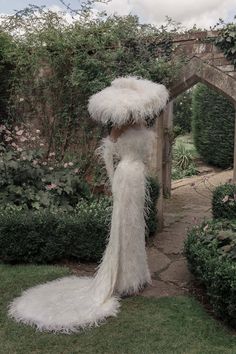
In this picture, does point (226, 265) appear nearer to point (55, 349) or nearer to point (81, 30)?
point (55, 349)

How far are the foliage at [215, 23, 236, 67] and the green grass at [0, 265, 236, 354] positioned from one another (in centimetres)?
328

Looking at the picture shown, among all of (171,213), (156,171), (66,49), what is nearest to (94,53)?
(66,49)

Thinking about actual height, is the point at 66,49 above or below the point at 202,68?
above

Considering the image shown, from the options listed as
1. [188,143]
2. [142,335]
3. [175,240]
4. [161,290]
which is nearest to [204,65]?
[175,240]

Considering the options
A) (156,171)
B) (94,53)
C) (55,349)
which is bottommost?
(55,349)

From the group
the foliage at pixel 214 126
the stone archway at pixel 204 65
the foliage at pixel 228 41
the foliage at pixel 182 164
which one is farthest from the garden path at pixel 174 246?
the foliage at pixel 214 126

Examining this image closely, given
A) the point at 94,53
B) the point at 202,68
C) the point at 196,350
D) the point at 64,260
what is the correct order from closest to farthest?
the point at 196,350 → the point at 64,260 → the point at 202,68 → the point at 94,53

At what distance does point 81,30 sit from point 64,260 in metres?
3.50

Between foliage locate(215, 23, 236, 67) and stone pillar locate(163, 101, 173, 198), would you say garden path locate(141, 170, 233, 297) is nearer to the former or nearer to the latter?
stone pillar locate(163, 101, 173, 198)

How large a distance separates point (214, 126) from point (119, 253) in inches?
329

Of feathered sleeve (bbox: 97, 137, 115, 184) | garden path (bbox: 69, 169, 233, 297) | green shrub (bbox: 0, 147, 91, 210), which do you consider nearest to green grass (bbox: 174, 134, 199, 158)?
garden path (bbox: 69, 169, 233, 297)

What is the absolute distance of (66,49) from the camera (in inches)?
256

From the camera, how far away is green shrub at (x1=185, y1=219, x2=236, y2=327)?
3.29 m

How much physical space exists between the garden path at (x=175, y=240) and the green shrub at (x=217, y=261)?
1.18 feet
